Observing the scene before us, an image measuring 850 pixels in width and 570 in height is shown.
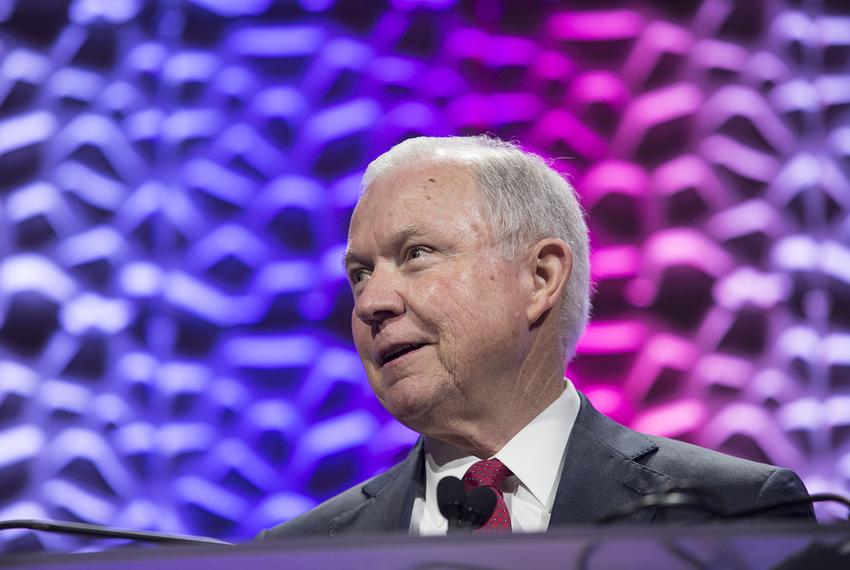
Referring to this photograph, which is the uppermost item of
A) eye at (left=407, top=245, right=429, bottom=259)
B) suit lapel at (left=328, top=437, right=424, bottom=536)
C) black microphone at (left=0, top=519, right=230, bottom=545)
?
eye at (left=407, top=245, right=429, bottom=259)

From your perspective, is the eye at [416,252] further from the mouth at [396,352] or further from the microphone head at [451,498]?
the microphone head at [451,498]

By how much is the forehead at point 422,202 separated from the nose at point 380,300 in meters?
0.09

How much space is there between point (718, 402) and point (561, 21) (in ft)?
3.90

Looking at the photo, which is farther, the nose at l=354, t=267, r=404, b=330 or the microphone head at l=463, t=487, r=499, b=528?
the nose at l=354, t=267, r=404, b=330

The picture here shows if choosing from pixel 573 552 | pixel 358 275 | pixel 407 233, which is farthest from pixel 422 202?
pixel 573 552

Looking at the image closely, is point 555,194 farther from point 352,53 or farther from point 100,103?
point 100,103

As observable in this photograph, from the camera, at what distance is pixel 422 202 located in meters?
1.70

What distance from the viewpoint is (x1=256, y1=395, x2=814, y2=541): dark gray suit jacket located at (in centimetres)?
154

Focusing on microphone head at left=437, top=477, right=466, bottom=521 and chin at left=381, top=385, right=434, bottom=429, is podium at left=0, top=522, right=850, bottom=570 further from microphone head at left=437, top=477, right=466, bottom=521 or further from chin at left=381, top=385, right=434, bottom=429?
chin at left=381, top=385, right=434, bottom=429

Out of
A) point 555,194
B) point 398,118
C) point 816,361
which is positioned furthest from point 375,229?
point 816,361

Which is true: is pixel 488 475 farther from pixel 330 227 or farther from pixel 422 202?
pixel 330 227

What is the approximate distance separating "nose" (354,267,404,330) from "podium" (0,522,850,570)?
0.86 metres

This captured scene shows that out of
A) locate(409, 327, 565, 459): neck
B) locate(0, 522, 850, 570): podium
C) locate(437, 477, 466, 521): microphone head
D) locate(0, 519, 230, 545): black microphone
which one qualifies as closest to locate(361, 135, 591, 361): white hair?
locate(409, 327, 565, 459): neck

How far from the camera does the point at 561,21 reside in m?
2.77
